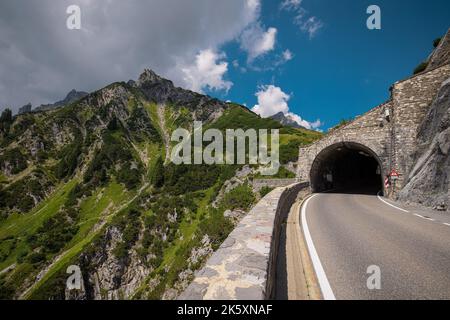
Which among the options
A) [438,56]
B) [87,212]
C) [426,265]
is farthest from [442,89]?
[87,212]

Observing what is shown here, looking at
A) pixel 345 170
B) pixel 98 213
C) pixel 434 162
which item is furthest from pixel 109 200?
pixel 434 162

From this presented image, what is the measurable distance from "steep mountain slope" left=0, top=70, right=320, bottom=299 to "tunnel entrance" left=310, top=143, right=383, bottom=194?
499 inches

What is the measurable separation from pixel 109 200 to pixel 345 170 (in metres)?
68.8

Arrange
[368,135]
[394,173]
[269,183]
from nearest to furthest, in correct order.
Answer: [394,173], [368,135], [269,183]

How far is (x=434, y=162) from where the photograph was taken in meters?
14.1

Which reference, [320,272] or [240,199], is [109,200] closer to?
[240,199]

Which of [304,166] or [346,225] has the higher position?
[304,166]

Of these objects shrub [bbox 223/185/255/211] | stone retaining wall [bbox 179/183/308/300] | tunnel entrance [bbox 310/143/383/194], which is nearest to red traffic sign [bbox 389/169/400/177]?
tunnel entrance [bbox 310/143/383/194]

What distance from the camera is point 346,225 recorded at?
9461 mm

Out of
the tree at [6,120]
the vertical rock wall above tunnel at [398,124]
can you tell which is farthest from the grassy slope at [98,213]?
the tree at [6,120]

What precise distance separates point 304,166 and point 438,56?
15.5 meters

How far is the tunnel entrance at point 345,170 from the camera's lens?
24812 mm

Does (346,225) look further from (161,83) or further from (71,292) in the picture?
(161,83)

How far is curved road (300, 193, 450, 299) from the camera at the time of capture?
4273 millimetres
